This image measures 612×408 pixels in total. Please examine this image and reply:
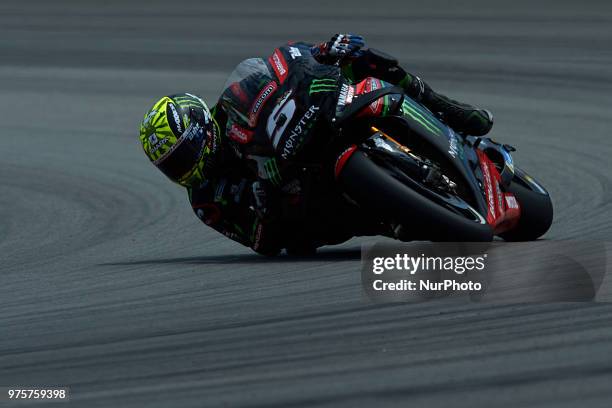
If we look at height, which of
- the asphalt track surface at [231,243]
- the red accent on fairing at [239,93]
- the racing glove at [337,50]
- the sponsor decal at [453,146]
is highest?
the racing glove at [337,50]

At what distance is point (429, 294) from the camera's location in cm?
530

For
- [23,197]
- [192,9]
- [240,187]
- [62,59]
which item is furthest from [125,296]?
[192,9]

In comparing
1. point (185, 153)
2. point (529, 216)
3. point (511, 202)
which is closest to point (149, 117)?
point (185, 153)

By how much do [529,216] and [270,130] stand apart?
5.74 ft

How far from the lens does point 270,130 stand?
256 inches

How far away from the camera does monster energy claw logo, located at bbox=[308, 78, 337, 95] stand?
6426 millimetres

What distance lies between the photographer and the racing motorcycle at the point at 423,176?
19.2 feet

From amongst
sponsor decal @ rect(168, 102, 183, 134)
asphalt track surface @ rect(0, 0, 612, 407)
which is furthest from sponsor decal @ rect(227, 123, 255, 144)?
asphalt track surface @ rect(0, 0, 612, 407)

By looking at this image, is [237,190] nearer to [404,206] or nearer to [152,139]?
[152,139]

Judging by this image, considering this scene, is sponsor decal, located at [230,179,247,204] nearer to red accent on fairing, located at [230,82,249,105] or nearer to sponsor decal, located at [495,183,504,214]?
red accent on fairing, located at [230,82,249,105]

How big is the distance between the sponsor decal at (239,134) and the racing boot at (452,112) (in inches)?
41.2

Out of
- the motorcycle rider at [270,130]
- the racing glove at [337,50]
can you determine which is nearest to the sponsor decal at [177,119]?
the motorcycle rider at [270,130]

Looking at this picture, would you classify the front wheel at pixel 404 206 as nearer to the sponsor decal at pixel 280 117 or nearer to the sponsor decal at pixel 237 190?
A: the sponsor decal at pixel 280 117

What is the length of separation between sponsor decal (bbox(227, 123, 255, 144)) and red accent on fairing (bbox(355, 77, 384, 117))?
62 cm
